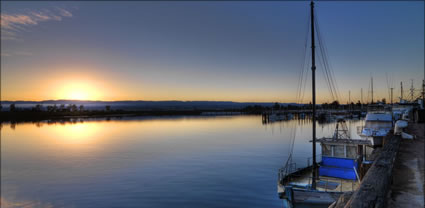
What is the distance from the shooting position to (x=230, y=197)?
18344mm

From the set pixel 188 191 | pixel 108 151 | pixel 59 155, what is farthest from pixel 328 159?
pixel 59 155

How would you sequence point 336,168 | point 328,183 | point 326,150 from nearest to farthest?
1. point 328,183
2. point 336,168
3. point 326,150

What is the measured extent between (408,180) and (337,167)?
9.74 meters

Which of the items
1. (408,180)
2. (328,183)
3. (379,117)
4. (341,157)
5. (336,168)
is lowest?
(328,183)

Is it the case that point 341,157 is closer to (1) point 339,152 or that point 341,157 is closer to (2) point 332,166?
A: (1) point 339,152

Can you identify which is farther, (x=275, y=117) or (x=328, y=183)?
(x=275, y=117)

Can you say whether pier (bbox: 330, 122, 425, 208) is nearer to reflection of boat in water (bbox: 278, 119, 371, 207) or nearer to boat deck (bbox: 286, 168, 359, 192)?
boat deck (bbox: 286, 168, 359, 192)

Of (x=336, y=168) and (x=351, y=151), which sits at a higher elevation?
(x=351, y=151)

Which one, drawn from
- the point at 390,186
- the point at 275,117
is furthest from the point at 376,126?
the point at 275,117

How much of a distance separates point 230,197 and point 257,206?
2241 millimetres

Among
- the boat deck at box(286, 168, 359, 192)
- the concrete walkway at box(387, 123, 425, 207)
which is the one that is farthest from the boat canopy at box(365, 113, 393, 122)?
the concrete walkway at box(387, 123, 425, 207)

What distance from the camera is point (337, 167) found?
17281 mm

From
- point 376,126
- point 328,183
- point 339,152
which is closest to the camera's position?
point 328,183

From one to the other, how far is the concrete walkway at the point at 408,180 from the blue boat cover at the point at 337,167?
13.7 feet
